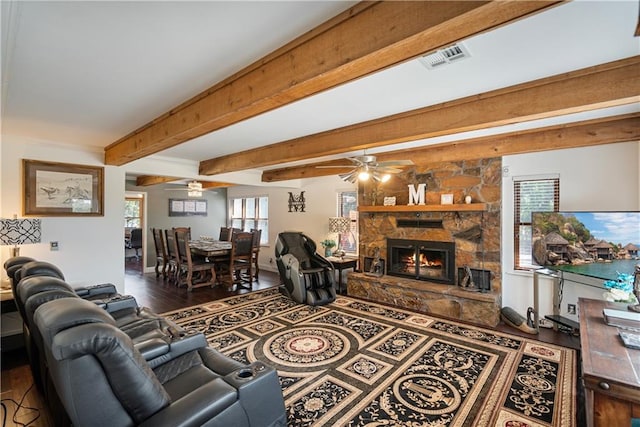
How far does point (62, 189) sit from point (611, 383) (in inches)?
217

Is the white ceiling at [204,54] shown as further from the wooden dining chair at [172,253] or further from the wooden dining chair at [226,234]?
the wooden dining chair at [226,234]

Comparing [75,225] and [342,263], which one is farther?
[342,263]

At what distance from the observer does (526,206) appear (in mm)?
4145

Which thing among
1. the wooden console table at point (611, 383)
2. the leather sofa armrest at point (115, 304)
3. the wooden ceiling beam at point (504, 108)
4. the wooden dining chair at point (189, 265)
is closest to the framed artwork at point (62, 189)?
the leather sofa armrest at point (115, 304)

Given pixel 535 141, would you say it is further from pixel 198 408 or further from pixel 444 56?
pixel 198 408

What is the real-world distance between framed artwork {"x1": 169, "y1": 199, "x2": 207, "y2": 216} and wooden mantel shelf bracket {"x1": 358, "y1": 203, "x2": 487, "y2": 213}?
5.57 metres

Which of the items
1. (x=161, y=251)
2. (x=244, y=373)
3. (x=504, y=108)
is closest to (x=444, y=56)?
(x=504, y=108)

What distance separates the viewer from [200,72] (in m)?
1.98

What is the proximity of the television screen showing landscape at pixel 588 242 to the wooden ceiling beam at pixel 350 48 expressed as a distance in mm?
3230

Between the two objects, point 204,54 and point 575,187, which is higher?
point 204,54

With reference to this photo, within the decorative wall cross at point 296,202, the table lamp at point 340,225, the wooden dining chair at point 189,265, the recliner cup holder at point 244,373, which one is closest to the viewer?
the recliner cup holder at point 244,373

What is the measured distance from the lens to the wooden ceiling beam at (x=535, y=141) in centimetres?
306

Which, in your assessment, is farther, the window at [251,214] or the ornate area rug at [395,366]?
the window at [251,214]

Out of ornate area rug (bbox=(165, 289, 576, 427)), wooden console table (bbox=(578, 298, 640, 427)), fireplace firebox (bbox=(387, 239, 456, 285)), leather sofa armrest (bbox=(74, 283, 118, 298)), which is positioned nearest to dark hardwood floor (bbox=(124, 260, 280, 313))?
ornate area rug (bbox=(165, 289, 576, 427))
